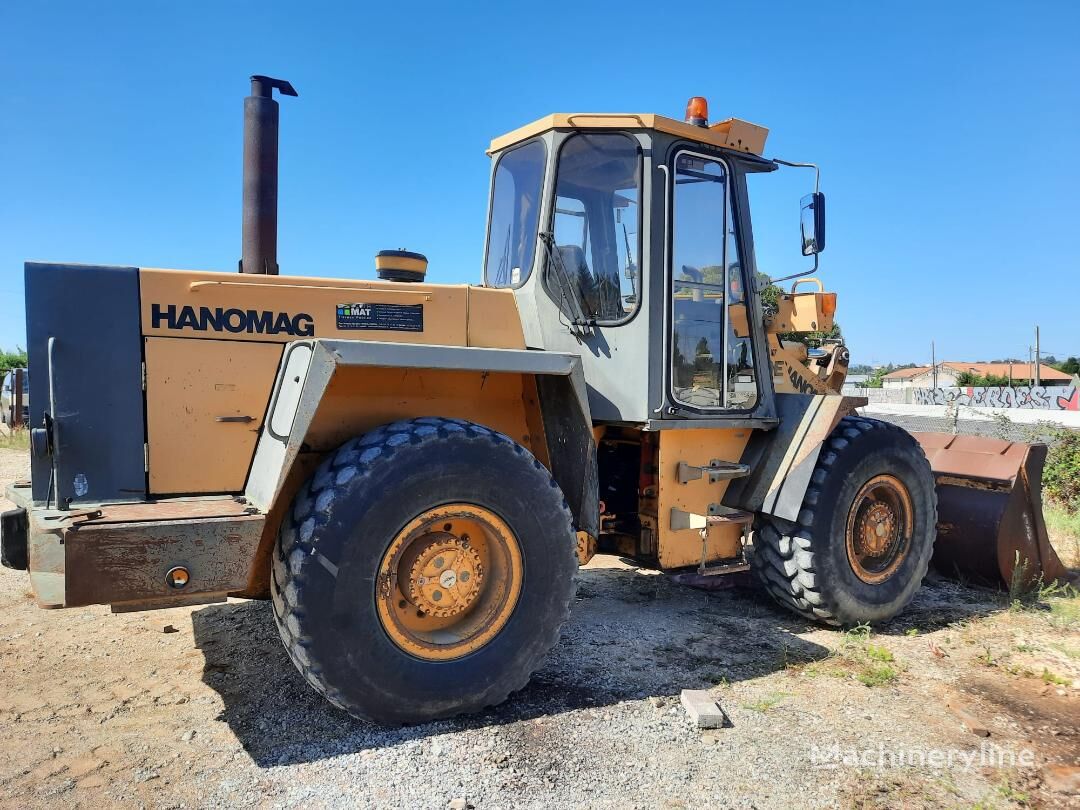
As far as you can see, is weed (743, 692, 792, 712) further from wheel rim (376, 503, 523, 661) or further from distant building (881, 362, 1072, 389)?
distant building (881, 362, 1072, 389)

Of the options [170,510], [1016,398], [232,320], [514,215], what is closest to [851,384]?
[1016,398]

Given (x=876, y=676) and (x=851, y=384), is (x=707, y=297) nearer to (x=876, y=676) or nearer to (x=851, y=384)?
(x=876, y=676)

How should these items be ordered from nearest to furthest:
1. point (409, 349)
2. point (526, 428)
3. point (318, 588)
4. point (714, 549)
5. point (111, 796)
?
point (111, 796) → point (318, 588) → point (409, 349) → point (526, 428) → point (714, 549)

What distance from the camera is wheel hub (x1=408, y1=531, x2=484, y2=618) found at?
345cm

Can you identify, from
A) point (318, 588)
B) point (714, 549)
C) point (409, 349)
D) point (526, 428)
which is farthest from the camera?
point (714, 549)

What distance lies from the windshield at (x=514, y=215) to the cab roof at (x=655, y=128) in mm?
88

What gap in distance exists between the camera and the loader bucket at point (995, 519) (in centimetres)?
568

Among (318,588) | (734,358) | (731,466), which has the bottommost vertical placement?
(318,588)

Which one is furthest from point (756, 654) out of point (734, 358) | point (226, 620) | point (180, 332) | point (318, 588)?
point (180, 332)

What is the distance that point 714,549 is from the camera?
187 inches

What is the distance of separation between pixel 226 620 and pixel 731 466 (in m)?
3.21

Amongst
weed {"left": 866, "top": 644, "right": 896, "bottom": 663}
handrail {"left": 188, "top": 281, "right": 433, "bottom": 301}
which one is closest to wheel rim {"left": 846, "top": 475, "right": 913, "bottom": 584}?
weed {"left": 866, "top": 644, "right": 896, "bottom": 663}

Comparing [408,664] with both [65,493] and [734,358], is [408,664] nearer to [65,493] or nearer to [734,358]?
[65,493]

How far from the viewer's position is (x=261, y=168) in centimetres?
436
